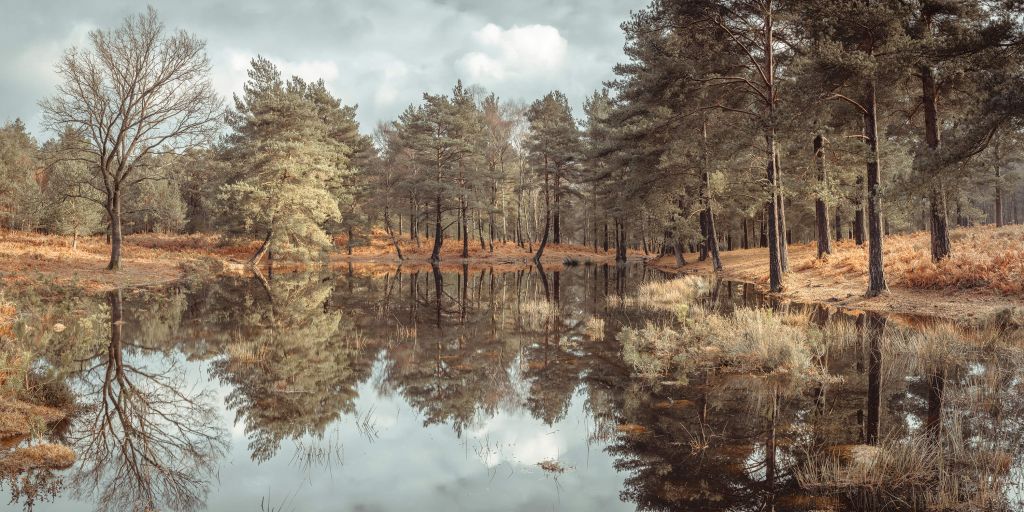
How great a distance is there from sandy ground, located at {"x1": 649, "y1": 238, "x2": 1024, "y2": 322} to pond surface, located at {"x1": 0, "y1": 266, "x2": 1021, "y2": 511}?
677cm

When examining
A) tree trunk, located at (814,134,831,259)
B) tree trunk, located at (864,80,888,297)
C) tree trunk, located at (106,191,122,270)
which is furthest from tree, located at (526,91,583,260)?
tree trunk, located at (106,191,122,270)

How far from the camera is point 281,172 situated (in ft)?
114

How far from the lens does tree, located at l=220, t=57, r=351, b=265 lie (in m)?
33.9

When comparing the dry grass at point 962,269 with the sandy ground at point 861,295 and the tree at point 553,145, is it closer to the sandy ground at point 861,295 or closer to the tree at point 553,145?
the sandy ground at point 861,295

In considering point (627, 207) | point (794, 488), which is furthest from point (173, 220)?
point (794, 488)

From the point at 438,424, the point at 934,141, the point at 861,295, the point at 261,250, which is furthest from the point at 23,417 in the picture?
the point at 261,250

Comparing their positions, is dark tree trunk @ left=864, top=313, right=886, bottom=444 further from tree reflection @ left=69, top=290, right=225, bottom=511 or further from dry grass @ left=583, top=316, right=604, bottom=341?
tree reflection @ left=69, top=290, right=225, bottom=511

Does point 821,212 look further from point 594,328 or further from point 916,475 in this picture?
point 916,475

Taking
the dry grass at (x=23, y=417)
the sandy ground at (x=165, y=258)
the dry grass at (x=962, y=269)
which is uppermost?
the sandy ground at (x=165, y=258)

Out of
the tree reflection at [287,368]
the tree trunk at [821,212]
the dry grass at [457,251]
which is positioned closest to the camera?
the tree reflection at [287,368]

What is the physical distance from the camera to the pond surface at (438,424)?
5176 millimetres

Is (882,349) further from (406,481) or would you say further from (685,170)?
(685,170)

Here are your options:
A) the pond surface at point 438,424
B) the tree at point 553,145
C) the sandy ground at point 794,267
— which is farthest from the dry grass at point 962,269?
the tree at point 553,145

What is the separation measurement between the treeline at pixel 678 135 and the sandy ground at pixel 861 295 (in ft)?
3.37
